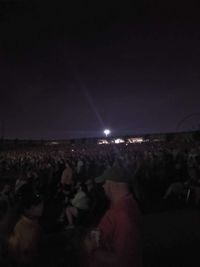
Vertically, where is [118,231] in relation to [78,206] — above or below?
above

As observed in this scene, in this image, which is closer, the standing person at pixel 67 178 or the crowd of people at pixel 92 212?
the crowd of people at pixel 92 212

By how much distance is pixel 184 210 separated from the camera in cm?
902

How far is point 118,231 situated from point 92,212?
637cm

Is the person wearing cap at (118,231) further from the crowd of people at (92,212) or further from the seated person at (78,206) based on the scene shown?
the seated person at (78,206)

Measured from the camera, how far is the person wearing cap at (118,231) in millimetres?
2314

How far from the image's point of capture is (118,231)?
240 centimetres

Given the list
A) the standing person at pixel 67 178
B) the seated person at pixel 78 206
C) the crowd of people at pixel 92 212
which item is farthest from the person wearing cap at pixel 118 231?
the standing person at pixel 67 178

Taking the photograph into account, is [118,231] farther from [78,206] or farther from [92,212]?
[92,212]

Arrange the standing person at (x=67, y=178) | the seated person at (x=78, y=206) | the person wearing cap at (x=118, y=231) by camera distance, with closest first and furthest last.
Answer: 1. the person wearing cap at (x=118, y=231)
2. the seated person at (x=78, y=206)
3. the standing person at (x=67, y=178)

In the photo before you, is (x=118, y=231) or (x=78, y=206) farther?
(x=78, y=206)

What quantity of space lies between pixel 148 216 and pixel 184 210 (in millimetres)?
1173

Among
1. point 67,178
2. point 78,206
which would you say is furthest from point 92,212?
point 67,178

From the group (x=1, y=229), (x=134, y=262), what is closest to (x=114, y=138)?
(x=1, y=229)

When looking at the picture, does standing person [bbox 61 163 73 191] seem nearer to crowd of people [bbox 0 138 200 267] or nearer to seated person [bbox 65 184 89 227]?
crowd of people [bbox 0 138 200 267]
